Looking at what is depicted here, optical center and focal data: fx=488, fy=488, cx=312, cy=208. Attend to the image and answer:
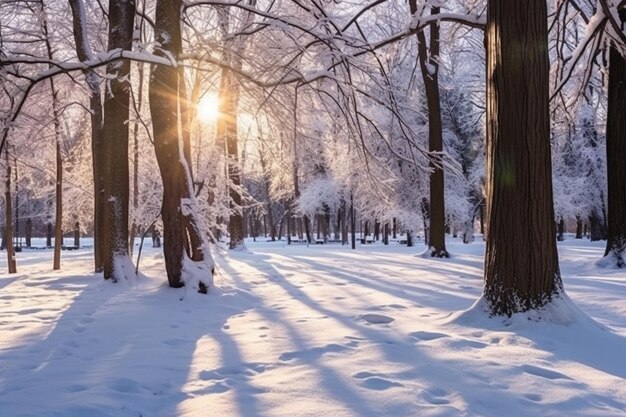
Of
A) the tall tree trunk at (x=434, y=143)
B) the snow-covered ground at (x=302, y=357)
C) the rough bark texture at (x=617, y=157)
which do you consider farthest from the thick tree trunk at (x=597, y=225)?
the snow-covered ground at (x=302, y=357)

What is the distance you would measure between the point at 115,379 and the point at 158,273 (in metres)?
7.25

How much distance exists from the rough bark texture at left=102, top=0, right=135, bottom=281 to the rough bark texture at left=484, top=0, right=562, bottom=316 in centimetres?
631

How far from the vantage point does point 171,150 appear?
23.3ft

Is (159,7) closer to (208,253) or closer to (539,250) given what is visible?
(208,253)

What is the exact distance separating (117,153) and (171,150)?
2.00 m

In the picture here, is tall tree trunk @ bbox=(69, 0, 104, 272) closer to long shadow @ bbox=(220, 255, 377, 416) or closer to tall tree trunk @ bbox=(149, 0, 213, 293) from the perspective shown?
tall tree trunk @ bbox=(149, 0, 213, 293)

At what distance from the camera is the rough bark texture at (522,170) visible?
4.64 metres

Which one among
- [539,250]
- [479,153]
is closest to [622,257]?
[539,250]

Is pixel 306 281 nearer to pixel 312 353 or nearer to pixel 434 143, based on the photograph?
pixel 312 353

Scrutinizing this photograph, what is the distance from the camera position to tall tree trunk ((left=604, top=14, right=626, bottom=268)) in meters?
10.2

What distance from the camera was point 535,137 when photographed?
469 cm

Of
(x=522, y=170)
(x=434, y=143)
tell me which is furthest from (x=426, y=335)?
(x=434, y=143)

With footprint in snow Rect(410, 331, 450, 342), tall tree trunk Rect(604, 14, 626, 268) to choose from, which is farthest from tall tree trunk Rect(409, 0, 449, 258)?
footprint in snow Rect(410, 331, 450, 342)

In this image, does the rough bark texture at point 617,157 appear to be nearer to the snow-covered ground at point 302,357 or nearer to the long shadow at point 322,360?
the snow-covered ground at point 302,357
